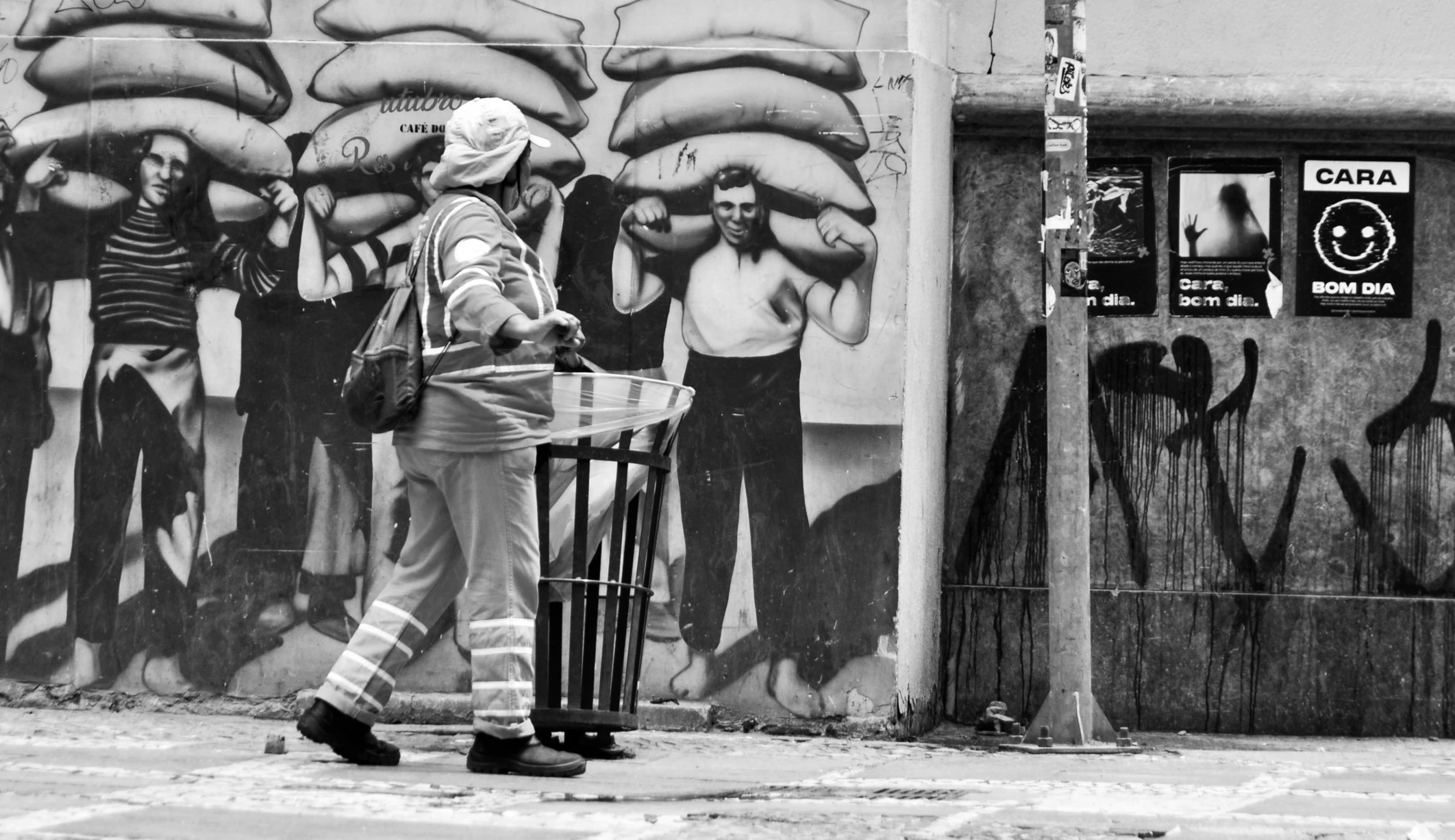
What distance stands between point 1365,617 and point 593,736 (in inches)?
137

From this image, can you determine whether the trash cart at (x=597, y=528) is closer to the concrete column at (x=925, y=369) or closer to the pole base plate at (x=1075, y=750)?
the concrete column at (x=925, y=369)

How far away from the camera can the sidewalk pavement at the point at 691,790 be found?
4605 millimetres

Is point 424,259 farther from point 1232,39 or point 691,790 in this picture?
point 1232,39

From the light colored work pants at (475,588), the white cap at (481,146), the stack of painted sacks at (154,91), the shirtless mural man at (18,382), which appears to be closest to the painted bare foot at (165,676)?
the shirtless mural man at (18,382)

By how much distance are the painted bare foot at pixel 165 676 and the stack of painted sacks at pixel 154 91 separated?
5.48 feet

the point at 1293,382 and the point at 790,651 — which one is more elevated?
the point at 1293,382

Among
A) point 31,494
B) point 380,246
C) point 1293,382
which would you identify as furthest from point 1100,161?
point 31,494

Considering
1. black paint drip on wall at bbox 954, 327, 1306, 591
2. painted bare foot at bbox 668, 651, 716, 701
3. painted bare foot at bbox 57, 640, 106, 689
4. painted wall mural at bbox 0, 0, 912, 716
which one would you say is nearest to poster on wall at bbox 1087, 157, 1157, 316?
black paint drip on wall at bbox 954, 327, 1306, 591

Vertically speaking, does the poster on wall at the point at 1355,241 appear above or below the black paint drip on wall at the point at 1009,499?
above

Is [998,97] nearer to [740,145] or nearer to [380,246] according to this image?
[740,145]

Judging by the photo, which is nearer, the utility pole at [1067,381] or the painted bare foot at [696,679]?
the utility pole at [1067,381]

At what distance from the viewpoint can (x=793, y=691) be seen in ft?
23.6

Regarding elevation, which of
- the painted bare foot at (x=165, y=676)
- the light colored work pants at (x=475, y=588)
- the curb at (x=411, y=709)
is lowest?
the curb at (x=411, y=709)

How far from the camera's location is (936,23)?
773 centimetres
